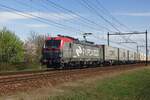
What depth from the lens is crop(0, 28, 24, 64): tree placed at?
6507 cm

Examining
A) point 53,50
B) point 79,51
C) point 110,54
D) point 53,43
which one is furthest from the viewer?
point 110,54

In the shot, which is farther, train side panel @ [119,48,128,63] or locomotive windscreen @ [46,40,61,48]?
train side panel @ [119,48,128,63]

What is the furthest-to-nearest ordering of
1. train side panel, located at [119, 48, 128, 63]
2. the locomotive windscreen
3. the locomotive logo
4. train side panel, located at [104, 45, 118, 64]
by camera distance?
train side panel, located at [119, 48, 128, 63] < train side panel, located at [104, 45, 118, 64] < the locomotive logo < the locomotive windscreen

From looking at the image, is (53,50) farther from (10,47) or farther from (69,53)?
(10,47)

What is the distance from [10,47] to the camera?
238 ft

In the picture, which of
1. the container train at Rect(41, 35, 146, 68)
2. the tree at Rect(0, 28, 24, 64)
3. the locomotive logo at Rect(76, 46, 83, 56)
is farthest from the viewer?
the tree at Rect(0, 28, 24, 64)

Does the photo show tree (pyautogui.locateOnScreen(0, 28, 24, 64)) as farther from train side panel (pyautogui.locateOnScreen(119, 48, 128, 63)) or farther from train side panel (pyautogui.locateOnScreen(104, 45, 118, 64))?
train side panel (pyautogui.locateOnScreen(119, 48, 128, 63))

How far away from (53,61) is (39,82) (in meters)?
15.7

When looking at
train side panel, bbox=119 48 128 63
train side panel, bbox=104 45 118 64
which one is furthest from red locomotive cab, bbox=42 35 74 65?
train side panel, bbox=119 48 128 63

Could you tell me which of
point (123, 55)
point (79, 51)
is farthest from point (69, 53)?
point (123, 55)

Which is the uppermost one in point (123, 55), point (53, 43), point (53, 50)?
point (53, 43)

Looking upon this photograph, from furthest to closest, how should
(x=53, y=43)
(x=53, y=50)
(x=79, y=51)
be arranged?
(x=79, y=51), (x=53, y=43), (x=53, y=50)

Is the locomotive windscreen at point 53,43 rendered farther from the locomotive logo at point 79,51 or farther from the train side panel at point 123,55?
the train side panel at point 123,55

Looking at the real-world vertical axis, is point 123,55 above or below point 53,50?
above
